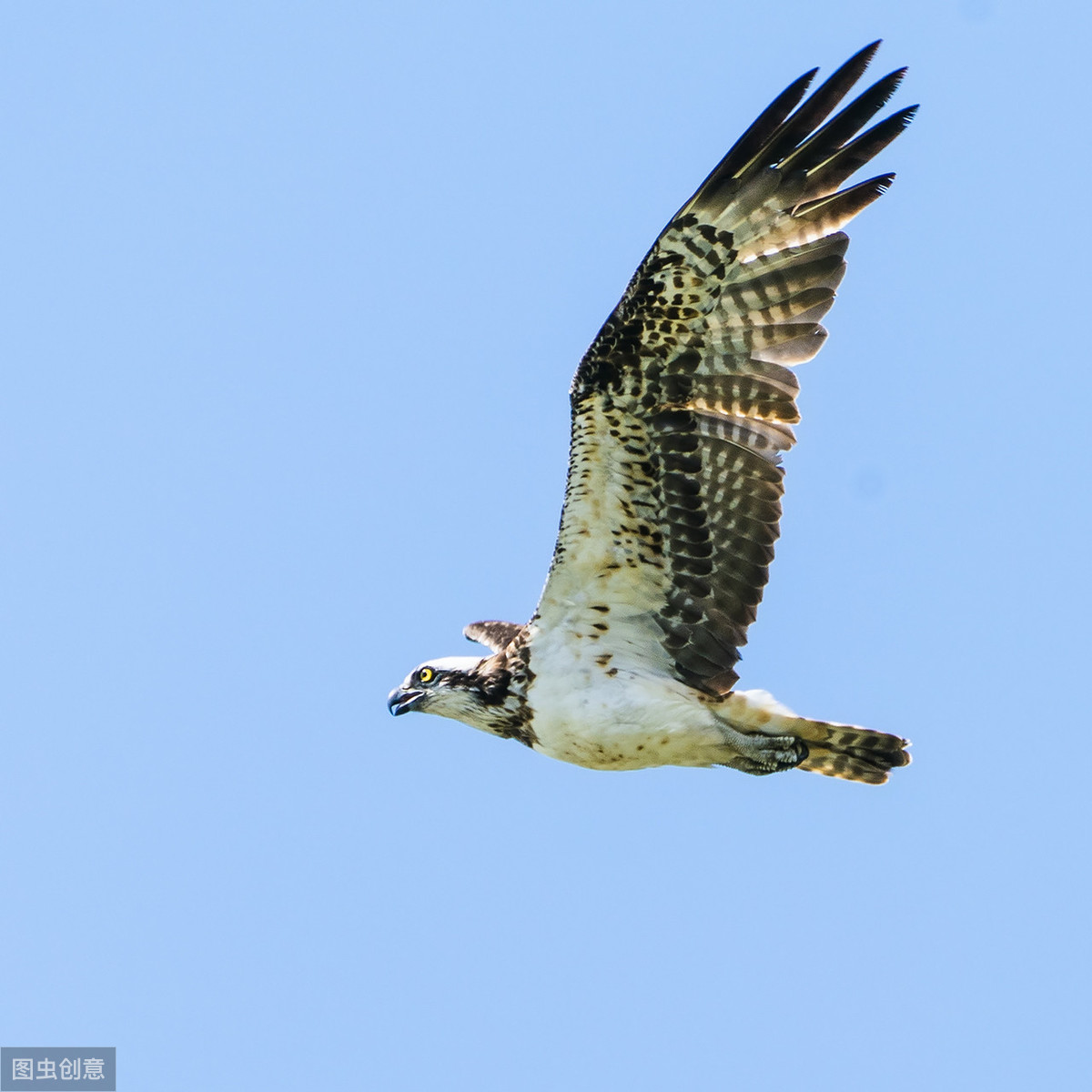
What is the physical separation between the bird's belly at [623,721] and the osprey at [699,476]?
0.01m

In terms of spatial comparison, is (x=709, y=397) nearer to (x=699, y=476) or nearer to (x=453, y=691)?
(x=699, y=476)

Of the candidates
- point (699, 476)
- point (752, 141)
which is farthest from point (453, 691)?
point (752, 141)

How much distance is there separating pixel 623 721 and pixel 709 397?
1.98 meters

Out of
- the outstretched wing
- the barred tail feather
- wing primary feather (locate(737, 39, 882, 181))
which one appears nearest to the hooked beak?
the outstretched wing

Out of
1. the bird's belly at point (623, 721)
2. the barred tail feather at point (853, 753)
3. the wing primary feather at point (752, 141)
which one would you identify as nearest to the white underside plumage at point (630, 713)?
the bird's belly at point (623, 721)

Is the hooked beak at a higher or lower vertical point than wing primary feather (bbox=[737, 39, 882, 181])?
lower

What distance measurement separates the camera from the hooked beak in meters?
11.1

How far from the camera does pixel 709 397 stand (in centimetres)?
1000

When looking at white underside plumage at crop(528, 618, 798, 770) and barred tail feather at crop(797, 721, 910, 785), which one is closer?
white underside plumage at crop(528, 618, 798, 770)

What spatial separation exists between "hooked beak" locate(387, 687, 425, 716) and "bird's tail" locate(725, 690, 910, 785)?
210 centimetres

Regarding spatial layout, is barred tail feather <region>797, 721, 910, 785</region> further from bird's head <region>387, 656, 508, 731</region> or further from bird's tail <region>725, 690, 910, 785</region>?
bird's head <region>387, 656, 508, 731</region>

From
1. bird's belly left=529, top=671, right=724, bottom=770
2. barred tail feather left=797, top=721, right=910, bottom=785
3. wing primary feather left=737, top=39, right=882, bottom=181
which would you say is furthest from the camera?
barred tail feather left=797, top=721, right=910, bottom=785

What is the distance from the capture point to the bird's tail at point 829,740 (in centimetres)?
1027

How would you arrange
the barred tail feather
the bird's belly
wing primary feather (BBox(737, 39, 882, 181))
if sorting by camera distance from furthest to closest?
1. the barred tail feather
2. the bird's belly
3. wing primary feather (BBox(737, 39, 882, 181))
